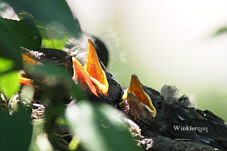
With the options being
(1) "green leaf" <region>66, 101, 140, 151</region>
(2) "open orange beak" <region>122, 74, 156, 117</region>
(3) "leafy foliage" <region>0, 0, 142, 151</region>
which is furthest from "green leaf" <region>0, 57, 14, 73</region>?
(2) "open orange beak" <region>122, 74, 156, 117</region>

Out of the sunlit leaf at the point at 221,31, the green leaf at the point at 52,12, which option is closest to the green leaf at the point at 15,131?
the green leaf at the point at 52,12

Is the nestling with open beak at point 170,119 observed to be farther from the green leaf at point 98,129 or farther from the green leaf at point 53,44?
the green leaf at point 98,129

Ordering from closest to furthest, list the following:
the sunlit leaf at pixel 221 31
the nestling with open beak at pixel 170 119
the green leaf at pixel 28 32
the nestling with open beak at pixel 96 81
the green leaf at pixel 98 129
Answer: the green leaf at pixel 98 129, the sunlit leaf at pixel 221 31, the green leaf at pixel 28 32, the nestling with open beak at pixel 96 81, the nestling with open beak at pixel 170 119

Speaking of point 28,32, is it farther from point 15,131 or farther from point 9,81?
point 15,131

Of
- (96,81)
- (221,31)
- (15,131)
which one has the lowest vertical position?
(15,131)

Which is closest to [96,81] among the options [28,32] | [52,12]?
[28,32]

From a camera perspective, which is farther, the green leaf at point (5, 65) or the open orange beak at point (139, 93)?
the open orange beak at point (139, 93)
